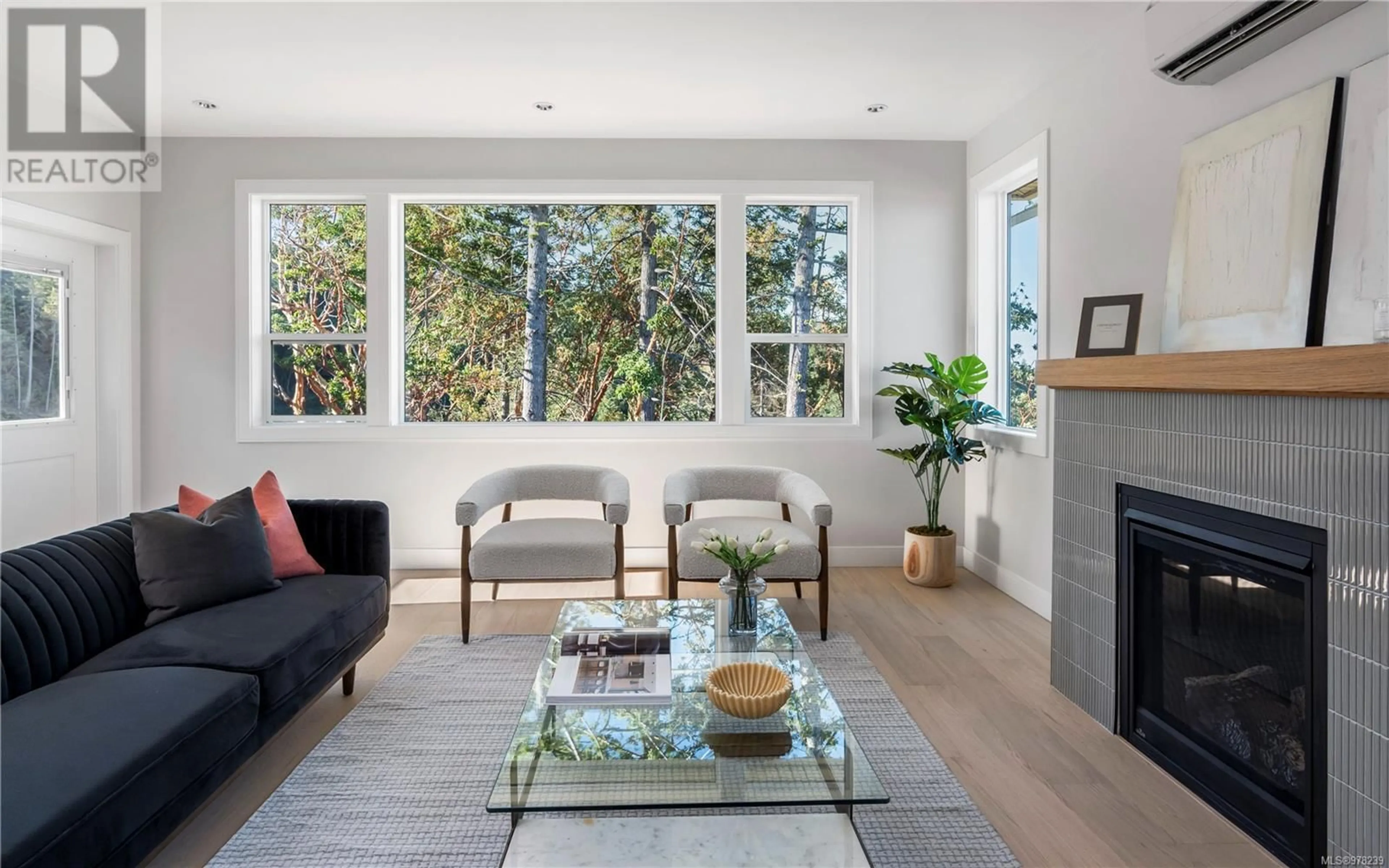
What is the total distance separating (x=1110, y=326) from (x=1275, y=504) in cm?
132

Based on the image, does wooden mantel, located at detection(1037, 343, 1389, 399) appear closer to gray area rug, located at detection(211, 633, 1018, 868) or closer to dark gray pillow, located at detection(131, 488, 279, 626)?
gray area rug, located at detection(211, 633, 1018, 868)

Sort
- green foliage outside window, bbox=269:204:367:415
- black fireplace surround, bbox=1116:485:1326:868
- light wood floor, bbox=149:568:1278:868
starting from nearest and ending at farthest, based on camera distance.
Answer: black fireplace surround, bbox=1116:485:1326:868 → light wood floor, bbox=149:568:1278:868 → green foliage outside window, bbox=269:204:367:415

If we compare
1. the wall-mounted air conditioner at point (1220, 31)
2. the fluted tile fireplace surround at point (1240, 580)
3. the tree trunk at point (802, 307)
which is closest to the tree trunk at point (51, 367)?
the tree trunk at point (802, 307)

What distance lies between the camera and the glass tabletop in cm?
163

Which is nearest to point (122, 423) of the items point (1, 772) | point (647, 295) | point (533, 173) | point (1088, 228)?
point (533, 173)

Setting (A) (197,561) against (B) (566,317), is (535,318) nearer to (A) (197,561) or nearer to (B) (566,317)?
(B) (566,317)

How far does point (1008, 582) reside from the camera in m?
4.30

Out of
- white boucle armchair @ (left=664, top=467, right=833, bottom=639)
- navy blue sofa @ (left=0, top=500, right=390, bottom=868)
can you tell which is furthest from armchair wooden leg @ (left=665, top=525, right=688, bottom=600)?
navy blue sofa @ (left=0, top=500, right=390, bottom=868)

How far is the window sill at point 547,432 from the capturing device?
15.7 ft

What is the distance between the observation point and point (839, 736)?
1.88m

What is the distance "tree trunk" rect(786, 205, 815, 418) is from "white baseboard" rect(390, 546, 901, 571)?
922 mm

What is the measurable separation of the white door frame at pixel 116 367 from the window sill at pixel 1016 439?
5002 millimetres

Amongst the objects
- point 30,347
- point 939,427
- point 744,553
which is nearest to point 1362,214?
point 744,553

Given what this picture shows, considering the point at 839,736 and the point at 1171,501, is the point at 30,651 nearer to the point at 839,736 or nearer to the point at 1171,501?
the point at 839,736
